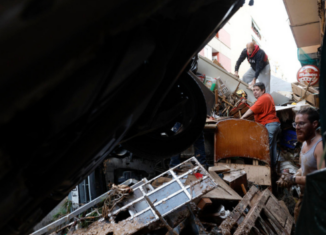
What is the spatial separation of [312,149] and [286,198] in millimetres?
2787

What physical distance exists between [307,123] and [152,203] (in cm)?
256

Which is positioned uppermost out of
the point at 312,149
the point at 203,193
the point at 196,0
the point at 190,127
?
the point at 196,0

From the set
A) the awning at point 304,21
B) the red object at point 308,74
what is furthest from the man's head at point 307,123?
the red object at point 308,74

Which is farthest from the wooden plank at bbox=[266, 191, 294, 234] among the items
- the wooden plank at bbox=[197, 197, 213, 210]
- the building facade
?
the building facade

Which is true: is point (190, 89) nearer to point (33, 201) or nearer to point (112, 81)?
point (112, 81)

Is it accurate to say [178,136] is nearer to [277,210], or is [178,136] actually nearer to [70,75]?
[70,75]

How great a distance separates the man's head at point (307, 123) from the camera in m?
2.85

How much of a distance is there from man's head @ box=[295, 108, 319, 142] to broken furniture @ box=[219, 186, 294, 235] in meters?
1.46

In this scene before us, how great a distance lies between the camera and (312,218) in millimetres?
1330

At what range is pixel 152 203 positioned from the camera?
3.90 meters

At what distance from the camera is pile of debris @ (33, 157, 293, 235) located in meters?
3.59

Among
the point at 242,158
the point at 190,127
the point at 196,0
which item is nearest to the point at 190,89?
the point at 190,127

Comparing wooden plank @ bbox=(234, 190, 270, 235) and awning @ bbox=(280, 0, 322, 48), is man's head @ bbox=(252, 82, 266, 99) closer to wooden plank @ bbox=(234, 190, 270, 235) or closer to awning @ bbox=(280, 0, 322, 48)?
wooden plank @ bbox=(234, 190, 270, 235)

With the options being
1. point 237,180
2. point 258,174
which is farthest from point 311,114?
point 258,174
